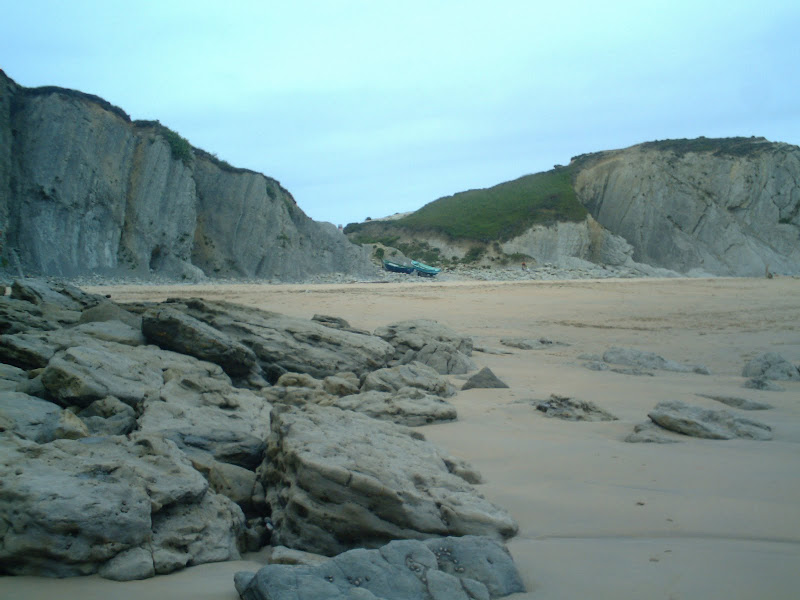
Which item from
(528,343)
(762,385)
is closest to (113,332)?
(528,343)

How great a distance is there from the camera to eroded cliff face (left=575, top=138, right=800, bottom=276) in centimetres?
4309

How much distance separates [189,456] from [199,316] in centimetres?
381

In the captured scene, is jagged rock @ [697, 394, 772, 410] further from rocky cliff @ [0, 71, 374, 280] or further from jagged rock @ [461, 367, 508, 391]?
rocky cliff @ [0, 71, 374, 280]

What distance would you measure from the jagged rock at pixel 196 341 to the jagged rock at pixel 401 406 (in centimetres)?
140

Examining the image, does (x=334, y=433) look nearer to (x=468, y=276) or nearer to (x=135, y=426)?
(x=135, y=426)

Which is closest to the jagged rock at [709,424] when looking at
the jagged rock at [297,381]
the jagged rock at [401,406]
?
the jagged rock at [401,406]

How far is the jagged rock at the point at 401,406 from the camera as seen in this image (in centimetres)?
521

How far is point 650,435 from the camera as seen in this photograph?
14.9 ft

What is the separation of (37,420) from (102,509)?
1.64 metres

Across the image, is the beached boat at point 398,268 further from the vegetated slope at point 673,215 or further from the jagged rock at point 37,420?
the jagged rock at point 37,420

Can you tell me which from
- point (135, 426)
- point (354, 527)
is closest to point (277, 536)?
point (354, 527)

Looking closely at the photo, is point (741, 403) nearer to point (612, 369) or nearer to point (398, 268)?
point (612, 369)

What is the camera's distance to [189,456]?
3770 mm

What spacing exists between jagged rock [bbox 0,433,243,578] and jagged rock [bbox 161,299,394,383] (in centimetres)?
374
